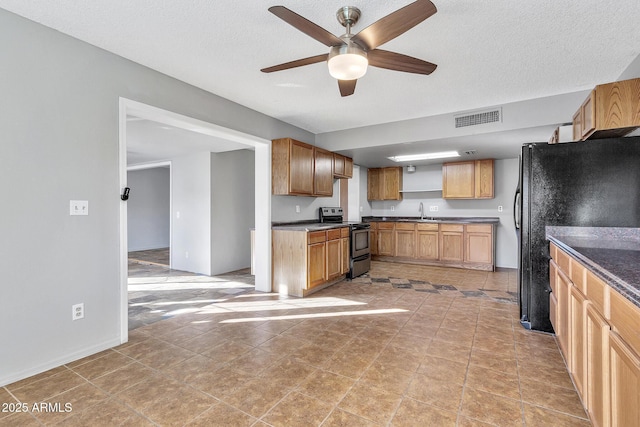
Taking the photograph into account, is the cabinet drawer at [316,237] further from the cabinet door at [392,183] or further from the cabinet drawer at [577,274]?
the cabinet door at [392,183]

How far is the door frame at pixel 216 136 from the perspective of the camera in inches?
103

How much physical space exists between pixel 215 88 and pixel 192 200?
291 cm

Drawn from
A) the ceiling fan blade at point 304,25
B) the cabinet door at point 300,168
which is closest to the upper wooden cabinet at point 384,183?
the cabinet door at point 300,168

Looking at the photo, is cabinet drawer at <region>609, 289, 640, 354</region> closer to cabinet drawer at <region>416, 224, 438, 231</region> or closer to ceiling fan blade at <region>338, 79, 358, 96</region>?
ceiling fan blade at <region>338, 79, 358, 96</region>

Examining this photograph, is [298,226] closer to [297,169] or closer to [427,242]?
[297,169]

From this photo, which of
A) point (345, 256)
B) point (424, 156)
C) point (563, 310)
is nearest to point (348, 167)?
point (424, 156)

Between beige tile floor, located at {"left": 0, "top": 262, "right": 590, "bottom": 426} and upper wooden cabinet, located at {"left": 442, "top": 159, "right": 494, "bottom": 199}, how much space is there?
9.56 feet

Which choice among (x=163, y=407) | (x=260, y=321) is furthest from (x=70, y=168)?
(x=260, y=321)

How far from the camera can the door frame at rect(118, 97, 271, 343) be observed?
2609 mm

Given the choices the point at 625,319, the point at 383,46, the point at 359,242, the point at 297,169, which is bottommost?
the point at 359,242

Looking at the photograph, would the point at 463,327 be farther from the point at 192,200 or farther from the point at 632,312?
the point at 192,200

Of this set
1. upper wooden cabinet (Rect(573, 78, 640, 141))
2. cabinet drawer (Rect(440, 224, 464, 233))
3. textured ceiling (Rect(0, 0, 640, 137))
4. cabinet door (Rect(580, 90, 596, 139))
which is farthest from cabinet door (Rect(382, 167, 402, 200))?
upper wooden cabinet (Rect(573, 78, 640, 141))

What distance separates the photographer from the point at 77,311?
7.68ft

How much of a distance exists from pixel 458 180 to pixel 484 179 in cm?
44
